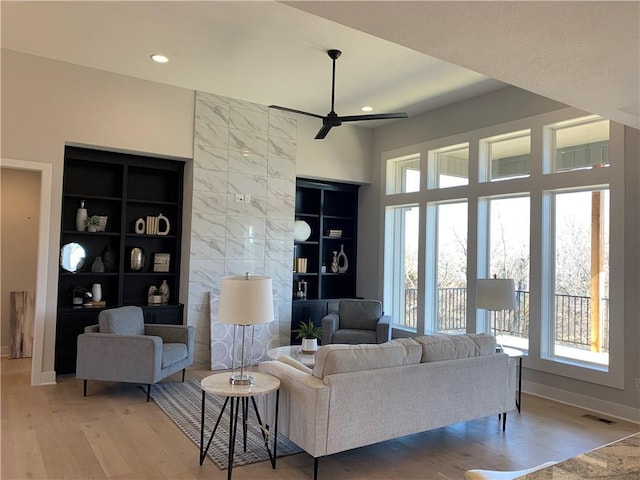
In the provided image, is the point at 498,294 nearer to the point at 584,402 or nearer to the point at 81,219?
the point at 584,402

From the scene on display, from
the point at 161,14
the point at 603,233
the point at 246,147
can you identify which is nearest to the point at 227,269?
the point at 246,147

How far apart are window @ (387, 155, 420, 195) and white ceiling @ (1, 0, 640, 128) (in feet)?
2.55

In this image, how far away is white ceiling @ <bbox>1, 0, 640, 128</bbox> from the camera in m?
2.02

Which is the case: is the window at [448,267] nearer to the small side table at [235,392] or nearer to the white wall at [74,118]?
the white wall at [74,118]

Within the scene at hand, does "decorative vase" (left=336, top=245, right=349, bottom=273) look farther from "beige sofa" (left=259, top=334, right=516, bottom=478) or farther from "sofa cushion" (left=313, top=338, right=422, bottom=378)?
"sofa cushion" (left=313, top=338, right=422, bottom=378)

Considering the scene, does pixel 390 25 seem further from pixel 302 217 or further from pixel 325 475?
pixel 302 217

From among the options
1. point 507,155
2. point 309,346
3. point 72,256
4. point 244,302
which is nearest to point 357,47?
point 507,155

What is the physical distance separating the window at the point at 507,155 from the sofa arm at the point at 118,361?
14.7ft

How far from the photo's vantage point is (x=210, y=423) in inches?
159

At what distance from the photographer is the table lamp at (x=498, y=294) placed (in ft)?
15.0

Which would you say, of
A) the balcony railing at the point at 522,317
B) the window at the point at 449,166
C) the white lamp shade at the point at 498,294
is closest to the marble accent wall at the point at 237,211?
the window at the point at 449,166

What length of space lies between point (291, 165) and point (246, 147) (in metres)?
0.75

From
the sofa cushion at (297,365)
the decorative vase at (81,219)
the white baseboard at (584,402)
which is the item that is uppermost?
the decorative vase at (81,219)

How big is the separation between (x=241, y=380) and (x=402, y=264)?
15.0ft
